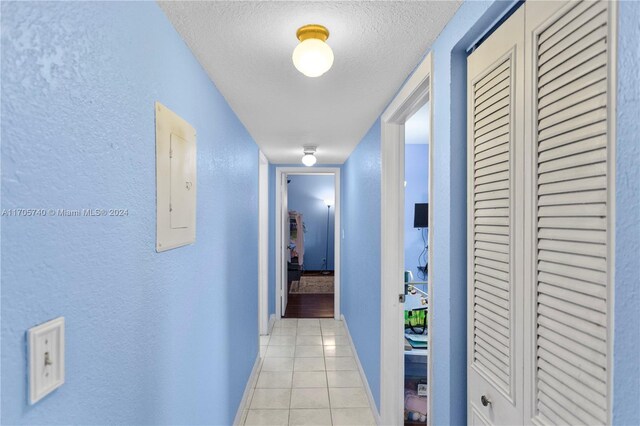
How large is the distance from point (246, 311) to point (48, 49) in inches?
99.3

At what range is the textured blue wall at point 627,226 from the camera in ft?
1.99

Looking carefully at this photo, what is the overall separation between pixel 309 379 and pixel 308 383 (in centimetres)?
7

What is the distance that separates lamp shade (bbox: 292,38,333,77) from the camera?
1.22 metres

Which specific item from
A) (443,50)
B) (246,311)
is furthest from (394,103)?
(246,311)

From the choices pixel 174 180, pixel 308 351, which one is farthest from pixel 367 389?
pixel 174 180

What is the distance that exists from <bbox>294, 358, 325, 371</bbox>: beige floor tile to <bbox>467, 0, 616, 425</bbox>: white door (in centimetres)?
248

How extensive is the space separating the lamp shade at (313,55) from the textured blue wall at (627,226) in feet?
2.72

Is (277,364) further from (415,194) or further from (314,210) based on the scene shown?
(314,210)

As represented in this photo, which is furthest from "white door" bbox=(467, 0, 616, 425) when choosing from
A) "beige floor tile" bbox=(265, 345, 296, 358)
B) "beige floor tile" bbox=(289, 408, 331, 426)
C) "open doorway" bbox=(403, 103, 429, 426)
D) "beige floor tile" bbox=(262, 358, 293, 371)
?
"beige floor tile" bbox=(265, 345, 296, 358)

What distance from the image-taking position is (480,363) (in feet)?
3.59

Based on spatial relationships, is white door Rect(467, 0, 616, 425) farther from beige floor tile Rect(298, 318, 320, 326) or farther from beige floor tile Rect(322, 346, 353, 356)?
beige floor tile Rect(298, 318, 320, 326)

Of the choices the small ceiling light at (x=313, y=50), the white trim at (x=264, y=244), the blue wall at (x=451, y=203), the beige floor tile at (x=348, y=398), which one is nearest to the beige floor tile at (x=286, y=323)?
the white trim at (x=264, y=244)

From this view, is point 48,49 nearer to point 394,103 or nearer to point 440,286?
point 440,286

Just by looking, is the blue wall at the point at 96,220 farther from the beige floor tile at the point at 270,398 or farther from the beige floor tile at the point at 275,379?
the beige floor tile at the point at 275,379
